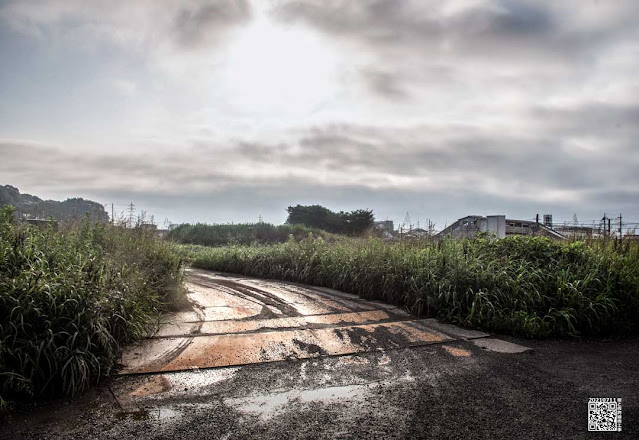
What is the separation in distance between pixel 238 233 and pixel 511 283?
570 inches

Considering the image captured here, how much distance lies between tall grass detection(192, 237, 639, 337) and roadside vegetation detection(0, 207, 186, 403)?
3385 mm

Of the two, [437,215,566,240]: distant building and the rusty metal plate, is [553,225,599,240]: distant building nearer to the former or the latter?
[437,215,566,240]: distant building

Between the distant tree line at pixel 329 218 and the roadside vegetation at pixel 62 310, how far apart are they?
15.9m

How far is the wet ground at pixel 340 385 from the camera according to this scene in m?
2.73

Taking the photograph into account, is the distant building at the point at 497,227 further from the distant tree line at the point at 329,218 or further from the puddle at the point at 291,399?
the distant tree line at the point at 329,218

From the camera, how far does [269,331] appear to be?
16.2ft

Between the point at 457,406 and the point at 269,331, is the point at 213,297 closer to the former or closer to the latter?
the point at 269,331

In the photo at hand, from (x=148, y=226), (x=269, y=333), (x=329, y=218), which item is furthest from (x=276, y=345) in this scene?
(x=329, y=218)

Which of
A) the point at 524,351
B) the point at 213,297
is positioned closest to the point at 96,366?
the point at 213,297

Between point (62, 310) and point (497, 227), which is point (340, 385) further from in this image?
point (497, 227)

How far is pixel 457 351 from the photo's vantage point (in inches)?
171

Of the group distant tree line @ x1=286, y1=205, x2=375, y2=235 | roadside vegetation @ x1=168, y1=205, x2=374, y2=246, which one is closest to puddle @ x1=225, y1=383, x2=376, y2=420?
roadside vegetation @ x1=168, y1=205, x2=374, y2=246

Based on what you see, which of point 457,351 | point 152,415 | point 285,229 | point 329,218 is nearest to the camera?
point 152,415

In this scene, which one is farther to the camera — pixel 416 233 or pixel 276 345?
pixel 416 233
